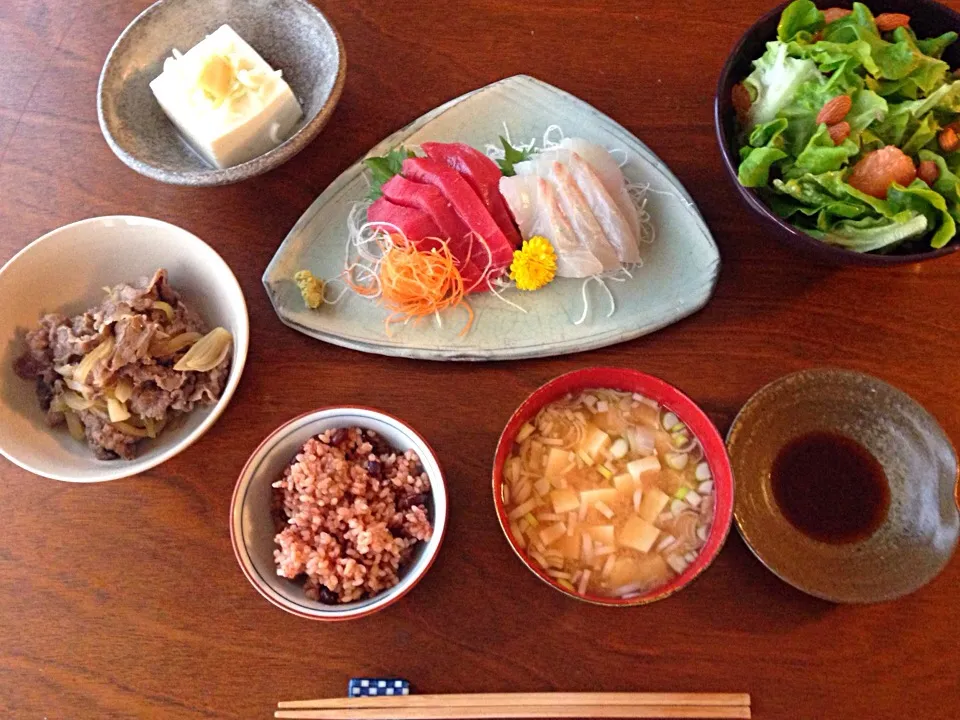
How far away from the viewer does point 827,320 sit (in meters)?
1.56

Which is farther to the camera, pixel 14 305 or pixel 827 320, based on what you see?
pixel 827 320

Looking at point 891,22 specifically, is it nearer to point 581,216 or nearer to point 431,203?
point 581,216

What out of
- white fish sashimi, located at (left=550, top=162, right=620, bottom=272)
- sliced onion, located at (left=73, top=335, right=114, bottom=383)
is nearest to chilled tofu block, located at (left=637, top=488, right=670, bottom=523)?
white fish sashimi, located at (left=550, top=162, right=620, bottom=272)

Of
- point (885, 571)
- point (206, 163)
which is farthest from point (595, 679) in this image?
point (206, 163)

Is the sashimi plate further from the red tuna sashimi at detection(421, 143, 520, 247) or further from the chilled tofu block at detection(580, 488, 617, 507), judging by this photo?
the chilled tofu block at detection(580, 488, 617, 507)

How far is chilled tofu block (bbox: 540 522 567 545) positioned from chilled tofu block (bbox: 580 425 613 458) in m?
0.16

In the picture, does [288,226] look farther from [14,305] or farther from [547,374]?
[547,374]

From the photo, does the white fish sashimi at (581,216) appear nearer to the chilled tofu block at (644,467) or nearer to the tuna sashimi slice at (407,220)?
the tuna sashimi slice at (407,220)

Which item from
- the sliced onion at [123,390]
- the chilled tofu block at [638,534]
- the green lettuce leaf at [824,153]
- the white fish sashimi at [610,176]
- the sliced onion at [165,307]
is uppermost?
the green lettuce leaf at [824,153]

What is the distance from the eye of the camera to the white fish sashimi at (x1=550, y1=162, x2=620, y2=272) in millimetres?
1568

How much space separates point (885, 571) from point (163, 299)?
1557mm

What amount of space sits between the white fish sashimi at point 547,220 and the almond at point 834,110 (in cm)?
55

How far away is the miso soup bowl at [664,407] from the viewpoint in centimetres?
122

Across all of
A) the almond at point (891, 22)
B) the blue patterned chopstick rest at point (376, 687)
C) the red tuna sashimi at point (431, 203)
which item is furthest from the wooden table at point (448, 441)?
the almond at point (891, 22)
